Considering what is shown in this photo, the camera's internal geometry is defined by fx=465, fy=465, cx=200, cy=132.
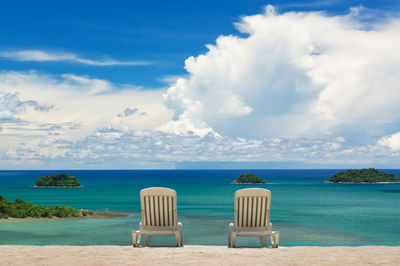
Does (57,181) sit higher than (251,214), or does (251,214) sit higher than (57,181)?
(251,214)

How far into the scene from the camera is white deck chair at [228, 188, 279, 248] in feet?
29.2

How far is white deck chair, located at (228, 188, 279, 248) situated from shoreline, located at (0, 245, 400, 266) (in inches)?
42.0

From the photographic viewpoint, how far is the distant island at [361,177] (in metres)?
130

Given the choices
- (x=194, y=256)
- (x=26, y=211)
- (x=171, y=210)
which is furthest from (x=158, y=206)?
(x=26, y=211)

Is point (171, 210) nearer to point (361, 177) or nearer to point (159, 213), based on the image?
point (159, 213)

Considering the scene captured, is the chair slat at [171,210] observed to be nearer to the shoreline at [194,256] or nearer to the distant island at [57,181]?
the shoreline at [194,256]

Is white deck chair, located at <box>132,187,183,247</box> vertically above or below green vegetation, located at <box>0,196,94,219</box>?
above

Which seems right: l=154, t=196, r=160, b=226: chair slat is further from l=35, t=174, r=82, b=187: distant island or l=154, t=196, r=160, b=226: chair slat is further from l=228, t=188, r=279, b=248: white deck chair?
l=35, t=174, r=82, b=187: distant island

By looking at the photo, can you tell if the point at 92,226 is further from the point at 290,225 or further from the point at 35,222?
the point at 290,225

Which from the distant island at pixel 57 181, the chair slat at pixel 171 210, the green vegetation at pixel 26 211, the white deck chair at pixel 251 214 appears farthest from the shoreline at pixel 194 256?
the distant island at pixel 57 181

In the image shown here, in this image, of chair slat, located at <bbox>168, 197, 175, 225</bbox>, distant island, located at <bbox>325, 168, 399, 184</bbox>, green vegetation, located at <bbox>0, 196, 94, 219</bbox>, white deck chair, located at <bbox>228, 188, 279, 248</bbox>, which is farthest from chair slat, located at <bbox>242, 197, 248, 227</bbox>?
distant island, located at <bbox>325, 168, 399, 184</bbox>

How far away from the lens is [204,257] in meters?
6.96

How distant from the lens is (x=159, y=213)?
9.06 metres

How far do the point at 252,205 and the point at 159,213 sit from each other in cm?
181
